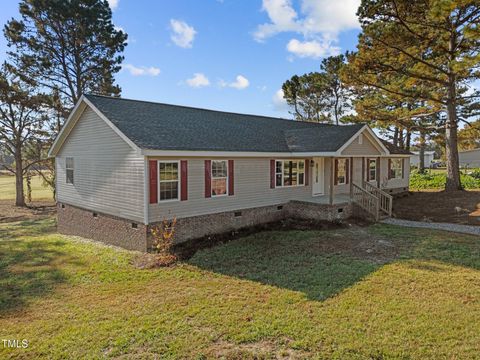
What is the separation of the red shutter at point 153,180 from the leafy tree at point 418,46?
13228mm

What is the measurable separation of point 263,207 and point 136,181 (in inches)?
217

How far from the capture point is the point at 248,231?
12.0 m

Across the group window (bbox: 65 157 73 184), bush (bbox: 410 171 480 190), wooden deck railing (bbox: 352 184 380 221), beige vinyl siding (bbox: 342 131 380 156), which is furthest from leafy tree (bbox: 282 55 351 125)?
window (bbox: 65 157 73 184)

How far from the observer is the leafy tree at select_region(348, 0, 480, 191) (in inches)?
611

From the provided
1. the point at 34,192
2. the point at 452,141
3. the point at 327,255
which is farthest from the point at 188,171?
the point at 34,192

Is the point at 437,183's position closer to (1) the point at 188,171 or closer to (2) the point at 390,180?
(2) the point at 390,180

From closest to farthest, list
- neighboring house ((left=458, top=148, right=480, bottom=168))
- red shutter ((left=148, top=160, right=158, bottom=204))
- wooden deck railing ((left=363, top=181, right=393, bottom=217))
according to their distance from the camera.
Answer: red shutter ((left=148, top=160, right=158, bottom=204)) < wooden deck railing ((left=363, top=181, right=393, bottom=217)) < neighboring house ((left=458, top=148, right=480, bottom=168))

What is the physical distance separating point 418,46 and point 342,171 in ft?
27.4

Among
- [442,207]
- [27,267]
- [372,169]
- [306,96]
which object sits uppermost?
[306,96]

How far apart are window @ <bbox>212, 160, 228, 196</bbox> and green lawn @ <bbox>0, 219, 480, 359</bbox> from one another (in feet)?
7.11

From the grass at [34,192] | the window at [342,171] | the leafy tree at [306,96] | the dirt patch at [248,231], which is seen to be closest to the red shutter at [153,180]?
the dirt patch at [248,231]

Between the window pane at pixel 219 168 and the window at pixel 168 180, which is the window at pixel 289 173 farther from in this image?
the window at pixel 168 180

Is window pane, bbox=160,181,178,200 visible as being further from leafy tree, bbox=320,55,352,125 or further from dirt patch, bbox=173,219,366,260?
leafy tree, bbox=320,55,352,125

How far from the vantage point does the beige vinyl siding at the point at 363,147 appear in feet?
46.3
